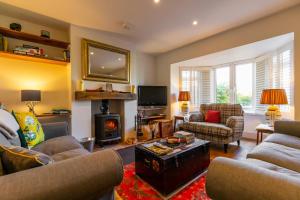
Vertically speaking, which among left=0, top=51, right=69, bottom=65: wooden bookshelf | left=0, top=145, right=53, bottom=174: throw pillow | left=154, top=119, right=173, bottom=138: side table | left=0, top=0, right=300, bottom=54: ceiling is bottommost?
left=154, top=119, right=173, bottom=138: side table

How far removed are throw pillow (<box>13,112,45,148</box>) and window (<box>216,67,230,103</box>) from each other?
4.41 metres

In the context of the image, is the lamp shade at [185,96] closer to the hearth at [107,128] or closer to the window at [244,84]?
the window at [244,84]

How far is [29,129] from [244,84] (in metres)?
4.62

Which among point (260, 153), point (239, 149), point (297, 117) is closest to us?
point (260, 153)

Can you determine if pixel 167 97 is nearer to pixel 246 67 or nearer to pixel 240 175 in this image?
pixel 246 67

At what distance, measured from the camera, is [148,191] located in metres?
1.64

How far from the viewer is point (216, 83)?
15.3ft

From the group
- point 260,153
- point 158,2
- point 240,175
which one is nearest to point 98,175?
point 240,175

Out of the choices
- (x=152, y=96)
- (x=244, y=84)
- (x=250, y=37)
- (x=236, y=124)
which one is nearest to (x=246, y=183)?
(x=236, y=124)

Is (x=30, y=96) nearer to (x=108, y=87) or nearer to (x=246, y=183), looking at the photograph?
(x=108, y=87)

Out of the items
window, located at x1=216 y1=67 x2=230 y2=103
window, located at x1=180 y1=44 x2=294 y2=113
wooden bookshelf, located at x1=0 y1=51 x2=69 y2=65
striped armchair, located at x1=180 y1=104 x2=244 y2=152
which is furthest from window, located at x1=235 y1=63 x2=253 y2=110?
wooden bookshelf, located at x1=0 y1=51 x2=69 y2=65

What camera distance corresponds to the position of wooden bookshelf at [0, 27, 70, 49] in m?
2.58

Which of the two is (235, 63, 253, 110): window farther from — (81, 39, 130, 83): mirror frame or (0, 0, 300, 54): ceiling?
(81, 39, 130, 83): mirror frame

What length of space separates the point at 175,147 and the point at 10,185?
1507mm
